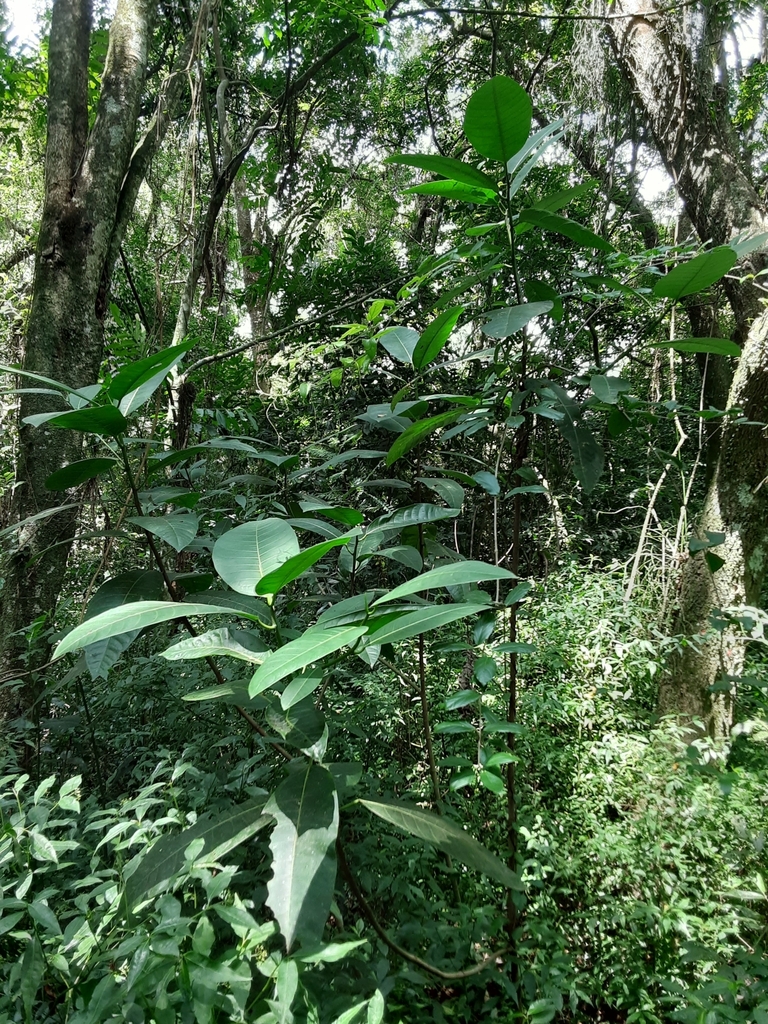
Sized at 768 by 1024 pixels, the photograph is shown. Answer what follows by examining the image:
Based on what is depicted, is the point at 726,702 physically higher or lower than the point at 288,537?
lower

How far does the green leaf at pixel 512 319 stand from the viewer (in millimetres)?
792

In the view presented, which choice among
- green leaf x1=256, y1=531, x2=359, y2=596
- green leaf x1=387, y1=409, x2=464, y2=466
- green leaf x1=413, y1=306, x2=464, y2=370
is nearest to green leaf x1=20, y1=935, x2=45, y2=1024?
green leaf x1=256, y1=531, x2=359, y2=596

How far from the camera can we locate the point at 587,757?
183 centimetres

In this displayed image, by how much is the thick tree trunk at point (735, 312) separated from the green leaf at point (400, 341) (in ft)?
4.36

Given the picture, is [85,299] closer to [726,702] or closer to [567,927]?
[567,927]

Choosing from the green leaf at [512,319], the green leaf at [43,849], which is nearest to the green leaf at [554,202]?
the green leaf at [512,319]

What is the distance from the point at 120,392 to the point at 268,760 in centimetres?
97

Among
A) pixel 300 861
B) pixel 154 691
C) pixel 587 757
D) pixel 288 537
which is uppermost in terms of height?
pixel 288 537

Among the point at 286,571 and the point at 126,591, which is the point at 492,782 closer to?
the point at 286,571

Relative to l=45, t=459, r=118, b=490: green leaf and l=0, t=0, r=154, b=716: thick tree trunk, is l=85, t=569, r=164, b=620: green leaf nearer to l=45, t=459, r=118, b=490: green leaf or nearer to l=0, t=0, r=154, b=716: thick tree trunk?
l=45, t=459, r=118, b=490: green leaf

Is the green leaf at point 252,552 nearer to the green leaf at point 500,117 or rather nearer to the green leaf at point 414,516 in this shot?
the green leaf at point 414,516

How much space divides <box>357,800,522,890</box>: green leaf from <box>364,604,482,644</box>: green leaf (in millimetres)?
262

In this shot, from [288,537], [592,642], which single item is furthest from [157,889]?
[592,642]

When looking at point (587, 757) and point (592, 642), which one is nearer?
point (587, 757)
